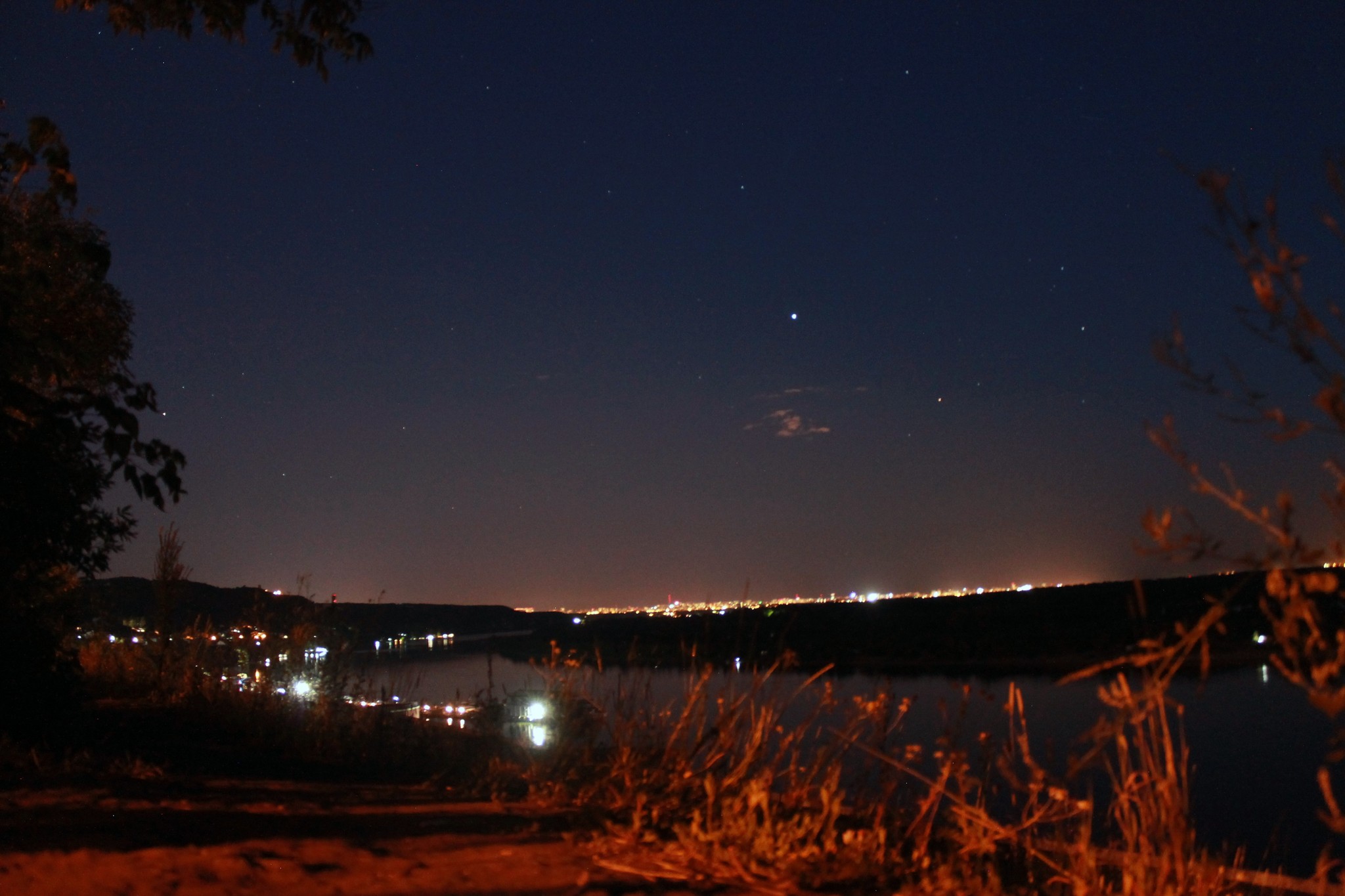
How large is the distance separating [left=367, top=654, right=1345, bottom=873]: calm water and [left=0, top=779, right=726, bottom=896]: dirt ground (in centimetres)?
140

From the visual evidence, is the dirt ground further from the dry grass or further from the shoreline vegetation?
the dry grass

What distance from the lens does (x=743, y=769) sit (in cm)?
515

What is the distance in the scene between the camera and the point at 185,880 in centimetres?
394

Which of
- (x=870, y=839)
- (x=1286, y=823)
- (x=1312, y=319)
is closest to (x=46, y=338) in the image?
(x=870, y=839)

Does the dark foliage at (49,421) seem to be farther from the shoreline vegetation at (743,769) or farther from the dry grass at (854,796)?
the dry grass at (854,796)

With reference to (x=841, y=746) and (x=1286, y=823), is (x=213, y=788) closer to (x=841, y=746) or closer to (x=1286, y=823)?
(x=841, y=746)

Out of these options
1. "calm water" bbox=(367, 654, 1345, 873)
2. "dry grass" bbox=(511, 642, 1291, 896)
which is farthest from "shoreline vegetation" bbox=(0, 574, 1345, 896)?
"calm water" bbox=(367, 654, 1345, 873)

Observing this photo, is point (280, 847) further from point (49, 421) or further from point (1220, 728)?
point (1220, 728)

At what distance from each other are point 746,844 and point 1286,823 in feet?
28.0

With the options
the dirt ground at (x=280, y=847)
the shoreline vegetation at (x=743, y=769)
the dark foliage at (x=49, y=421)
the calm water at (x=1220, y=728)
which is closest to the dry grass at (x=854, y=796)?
the shoreline vegetation at (x=743, y=769)

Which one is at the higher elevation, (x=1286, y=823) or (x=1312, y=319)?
(x=1312, y=319)

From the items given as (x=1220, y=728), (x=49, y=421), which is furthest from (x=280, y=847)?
(x=1220, y=728)

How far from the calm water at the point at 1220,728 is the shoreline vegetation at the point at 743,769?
22 cm

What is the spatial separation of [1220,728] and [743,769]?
1201 centimetres
